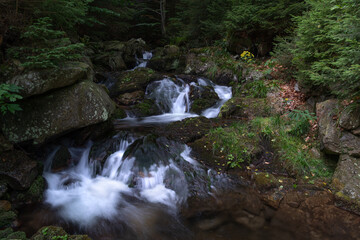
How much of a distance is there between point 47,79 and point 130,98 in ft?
14.2

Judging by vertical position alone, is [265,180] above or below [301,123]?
below

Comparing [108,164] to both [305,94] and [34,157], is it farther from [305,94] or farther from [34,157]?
[305,94]

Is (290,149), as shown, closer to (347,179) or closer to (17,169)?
(347,179)

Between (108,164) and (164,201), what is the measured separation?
185cm

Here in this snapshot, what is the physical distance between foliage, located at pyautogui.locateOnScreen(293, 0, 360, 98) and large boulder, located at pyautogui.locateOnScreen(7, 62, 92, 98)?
5585mm

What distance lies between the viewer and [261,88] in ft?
25.2

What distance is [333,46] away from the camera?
4746 millimetres

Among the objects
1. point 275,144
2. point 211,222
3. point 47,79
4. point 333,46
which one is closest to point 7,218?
point 47,79

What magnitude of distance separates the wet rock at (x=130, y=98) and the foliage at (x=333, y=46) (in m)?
5.95

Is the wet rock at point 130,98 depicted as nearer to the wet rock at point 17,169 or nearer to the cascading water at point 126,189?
the cascading water at point 126,189

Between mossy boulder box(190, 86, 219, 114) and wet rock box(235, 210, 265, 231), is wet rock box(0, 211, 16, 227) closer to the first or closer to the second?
wet rock box(235, 210, 265, 231)

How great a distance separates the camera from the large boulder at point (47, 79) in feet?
14.0

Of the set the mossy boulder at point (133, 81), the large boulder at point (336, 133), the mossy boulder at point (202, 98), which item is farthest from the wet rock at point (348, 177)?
the mossy boulder at point (133, 81)

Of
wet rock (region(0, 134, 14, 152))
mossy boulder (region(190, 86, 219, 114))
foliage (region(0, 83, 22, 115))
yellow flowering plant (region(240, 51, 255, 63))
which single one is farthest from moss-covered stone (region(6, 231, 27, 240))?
yellow flowering plant (region(240, 51, 255, 63))
